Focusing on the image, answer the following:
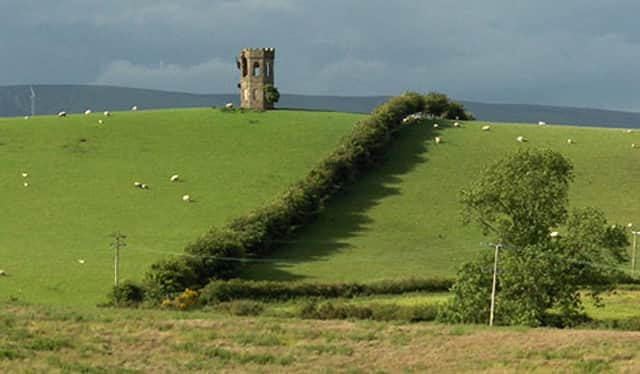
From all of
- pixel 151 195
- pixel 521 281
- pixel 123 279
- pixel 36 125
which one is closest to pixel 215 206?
pixel 151 195

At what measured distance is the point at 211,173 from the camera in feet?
364

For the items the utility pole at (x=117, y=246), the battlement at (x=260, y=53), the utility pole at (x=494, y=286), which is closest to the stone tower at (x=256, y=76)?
the battlement at (x=260, y=53)

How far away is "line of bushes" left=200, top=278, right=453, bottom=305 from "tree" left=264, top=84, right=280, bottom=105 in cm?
5849

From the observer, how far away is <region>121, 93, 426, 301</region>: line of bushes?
253 ft

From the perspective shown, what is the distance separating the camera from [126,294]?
7362 cm

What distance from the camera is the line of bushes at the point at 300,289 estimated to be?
75.2 metres

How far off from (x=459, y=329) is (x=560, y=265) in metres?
10.3

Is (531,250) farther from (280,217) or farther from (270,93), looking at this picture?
(270,93)

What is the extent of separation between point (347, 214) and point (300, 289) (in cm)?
2470

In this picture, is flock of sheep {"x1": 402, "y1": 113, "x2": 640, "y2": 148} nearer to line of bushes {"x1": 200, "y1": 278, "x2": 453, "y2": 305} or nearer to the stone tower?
the stone tower

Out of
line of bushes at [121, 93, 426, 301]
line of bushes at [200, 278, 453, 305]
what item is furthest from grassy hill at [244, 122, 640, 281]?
line of bushes at [200, 278, 453, 305]

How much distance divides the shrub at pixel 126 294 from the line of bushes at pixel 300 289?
386cm

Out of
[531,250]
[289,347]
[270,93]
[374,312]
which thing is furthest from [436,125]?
[289,347]

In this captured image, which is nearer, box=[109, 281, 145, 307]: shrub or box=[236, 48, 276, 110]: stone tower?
box=[109, 281, 145, 307]: shrub
